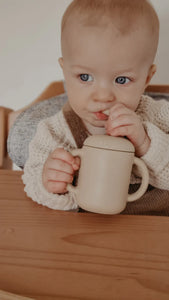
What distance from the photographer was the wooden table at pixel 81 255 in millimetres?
412

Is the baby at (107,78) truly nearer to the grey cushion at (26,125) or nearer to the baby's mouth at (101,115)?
the baby's mouth at (101,115)

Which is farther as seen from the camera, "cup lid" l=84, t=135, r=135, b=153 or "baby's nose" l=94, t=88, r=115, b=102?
"baby's nose" l=94, t=88, r=115, b=102

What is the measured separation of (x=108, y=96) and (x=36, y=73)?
4.29 ft

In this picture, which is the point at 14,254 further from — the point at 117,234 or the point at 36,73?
the point at 36,73

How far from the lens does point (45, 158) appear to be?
75 cm

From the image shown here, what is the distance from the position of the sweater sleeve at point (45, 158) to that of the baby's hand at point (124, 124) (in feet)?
0.57

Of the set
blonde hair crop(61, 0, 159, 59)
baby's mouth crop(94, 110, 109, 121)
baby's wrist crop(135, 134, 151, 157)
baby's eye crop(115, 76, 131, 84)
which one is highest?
blonde hair crop(61, 0, 159, 59)

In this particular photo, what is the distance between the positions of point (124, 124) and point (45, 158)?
0.72 feet

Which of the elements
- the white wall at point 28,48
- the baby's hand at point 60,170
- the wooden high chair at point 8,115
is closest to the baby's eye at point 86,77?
the baby's hand at point 60,170

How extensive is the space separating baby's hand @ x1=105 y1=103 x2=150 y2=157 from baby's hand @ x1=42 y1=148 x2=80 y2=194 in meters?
0.10

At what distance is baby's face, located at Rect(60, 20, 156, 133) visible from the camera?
2.00ft

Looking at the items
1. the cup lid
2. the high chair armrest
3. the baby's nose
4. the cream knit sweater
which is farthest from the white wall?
the cup lid

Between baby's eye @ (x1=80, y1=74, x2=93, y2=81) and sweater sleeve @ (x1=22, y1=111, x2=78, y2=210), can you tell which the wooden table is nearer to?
sweater sleeve @ (x1=22, y1=111, x2=78, y2=210)

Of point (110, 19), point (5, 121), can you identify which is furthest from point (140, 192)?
point (5, 121)
